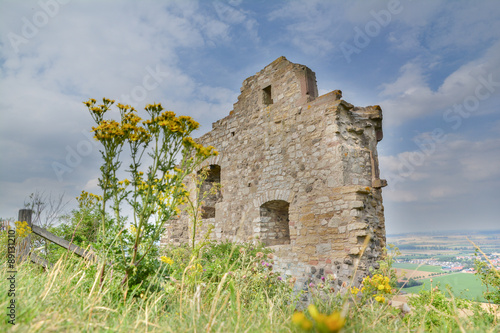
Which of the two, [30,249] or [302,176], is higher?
[302,176]

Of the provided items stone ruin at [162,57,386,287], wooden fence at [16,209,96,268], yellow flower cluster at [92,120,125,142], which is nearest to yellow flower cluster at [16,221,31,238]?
wooden fence at [16,209,96,268]

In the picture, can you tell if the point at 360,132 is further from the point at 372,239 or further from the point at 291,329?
the point at 291,329

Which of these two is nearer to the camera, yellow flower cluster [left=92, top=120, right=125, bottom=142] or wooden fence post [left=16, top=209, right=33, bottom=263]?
yellow flower cluster [left=92, top=120, right=125, bottom=142]

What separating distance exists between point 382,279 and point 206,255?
411 cm

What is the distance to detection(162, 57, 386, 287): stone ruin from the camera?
18.5 ft

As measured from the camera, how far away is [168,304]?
302 cm

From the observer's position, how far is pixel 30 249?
4395 millimetres

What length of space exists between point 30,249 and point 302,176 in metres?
4.62

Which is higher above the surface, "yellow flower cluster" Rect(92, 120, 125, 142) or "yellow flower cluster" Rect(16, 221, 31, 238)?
"yellow flower cluster" Rect(92, 120, 125, 142)

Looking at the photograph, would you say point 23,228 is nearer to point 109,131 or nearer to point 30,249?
point 30,249

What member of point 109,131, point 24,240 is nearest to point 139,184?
point 109,131

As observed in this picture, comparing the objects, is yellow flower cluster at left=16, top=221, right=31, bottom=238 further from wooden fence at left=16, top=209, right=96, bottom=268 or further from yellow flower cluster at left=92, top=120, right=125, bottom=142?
yellow flower cluster at left=92, top=120, right=125, bottom=142

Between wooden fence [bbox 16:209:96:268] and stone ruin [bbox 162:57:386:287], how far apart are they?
8.52ft

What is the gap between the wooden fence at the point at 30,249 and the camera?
12.6 feet
